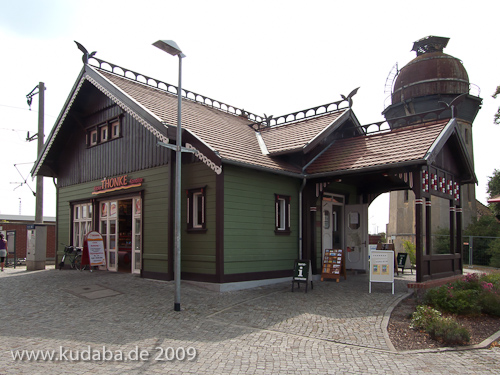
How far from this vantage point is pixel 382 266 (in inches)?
426

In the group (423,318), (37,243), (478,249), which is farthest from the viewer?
(478,249)

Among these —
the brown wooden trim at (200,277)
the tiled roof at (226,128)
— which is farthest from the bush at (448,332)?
the tiled roof at (226,128)

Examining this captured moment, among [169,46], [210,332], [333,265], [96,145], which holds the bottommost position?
[210,332]

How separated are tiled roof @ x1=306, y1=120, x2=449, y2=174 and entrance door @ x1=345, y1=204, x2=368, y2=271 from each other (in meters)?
2.40

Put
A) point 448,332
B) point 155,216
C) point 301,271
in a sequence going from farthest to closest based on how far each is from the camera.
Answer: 1. point 155,216
2. point 301,271
3. point 448,332

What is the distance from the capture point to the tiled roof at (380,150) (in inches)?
455

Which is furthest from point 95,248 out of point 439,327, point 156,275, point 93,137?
point 439,327

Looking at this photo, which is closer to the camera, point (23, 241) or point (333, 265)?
point (333, 265)

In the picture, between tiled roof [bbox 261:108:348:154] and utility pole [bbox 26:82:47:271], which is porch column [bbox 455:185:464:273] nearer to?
tiled roof [bbox 261:108:348:154]

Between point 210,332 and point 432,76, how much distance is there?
2773 centimetres

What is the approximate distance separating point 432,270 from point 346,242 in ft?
13.7

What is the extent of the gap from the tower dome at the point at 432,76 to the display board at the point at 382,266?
21990 mm

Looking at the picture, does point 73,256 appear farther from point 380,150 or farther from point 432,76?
point 432,76

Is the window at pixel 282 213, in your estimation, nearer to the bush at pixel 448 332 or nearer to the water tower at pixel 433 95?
the bush at pixel 448 332
